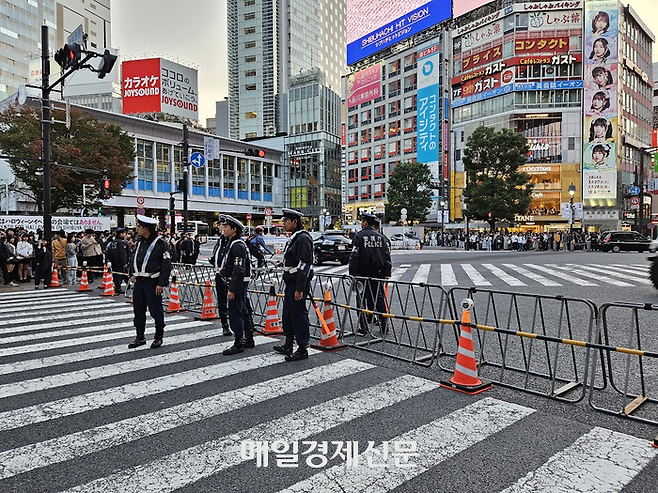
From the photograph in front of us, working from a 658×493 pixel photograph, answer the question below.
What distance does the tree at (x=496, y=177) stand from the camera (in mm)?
43500

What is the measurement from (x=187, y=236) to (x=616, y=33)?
59736mm

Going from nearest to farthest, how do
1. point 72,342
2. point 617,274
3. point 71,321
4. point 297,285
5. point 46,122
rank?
point 297,285 < point 72,342 < point 71,321 < point 46,122 < point 617,274

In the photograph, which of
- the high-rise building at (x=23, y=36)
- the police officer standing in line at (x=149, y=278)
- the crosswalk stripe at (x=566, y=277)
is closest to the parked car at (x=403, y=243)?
the crosswalk stripe at (x=566, y=277)

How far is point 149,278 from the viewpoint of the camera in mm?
7055

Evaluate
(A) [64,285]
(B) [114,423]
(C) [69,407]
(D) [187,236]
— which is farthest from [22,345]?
(D) [187,236]

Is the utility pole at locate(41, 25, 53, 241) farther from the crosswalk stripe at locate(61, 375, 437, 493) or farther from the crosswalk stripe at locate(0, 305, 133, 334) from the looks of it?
the crosswalk stripe at locate(61, 375, 437, 493)

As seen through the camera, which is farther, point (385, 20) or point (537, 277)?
point (385, 20)

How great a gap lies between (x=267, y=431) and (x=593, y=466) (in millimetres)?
2514

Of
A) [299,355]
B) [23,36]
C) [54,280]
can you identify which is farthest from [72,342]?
[23,36]

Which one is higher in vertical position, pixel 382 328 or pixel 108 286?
pixel 108 286

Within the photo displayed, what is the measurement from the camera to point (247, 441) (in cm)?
384

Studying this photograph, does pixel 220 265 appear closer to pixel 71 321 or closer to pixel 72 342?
pixel 72 342

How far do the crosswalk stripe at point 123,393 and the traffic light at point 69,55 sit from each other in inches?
419

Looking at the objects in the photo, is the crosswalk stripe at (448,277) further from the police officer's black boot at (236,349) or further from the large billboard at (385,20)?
the large billboard at (385,20)
